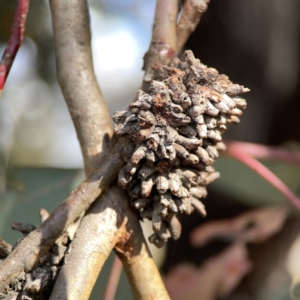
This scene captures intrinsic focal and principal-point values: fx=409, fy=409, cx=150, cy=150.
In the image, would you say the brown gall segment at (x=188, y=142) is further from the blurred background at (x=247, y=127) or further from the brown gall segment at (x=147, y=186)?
the blurred background at (x=247, y=127)

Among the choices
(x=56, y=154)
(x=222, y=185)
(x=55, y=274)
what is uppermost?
(x=55, y=274)

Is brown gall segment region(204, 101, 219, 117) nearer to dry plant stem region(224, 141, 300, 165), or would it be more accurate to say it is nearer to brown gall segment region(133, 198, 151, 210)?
brown gall segment region(133, 198, 151, 210)

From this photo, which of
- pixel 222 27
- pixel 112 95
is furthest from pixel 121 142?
pixel 112 95

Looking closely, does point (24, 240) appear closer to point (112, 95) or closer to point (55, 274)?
point (55, 274)

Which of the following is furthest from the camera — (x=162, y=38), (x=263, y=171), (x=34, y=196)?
(x=34, y=196)

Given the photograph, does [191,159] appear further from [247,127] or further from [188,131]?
[247,127]

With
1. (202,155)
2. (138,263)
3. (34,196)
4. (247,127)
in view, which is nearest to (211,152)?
(202,155)
